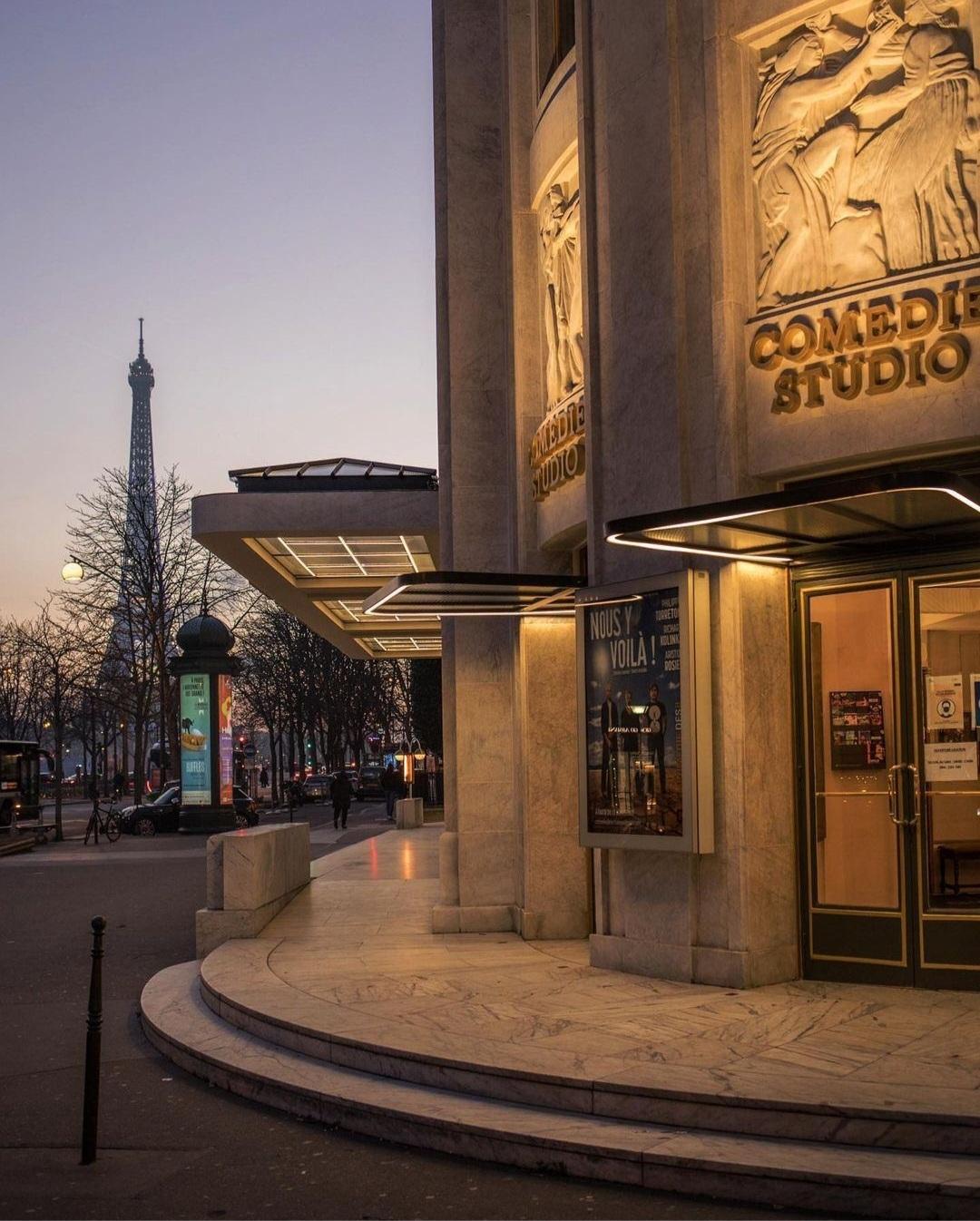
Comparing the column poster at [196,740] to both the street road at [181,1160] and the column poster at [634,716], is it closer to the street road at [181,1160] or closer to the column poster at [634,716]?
the street road at [181,1160]

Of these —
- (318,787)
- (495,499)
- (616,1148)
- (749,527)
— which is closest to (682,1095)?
(616,1148)

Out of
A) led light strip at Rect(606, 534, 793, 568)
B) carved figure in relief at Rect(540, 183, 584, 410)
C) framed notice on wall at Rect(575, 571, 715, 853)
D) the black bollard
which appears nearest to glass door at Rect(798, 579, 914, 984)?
led light strip at Rect(606, 534, 793, 568)

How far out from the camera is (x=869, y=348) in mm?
10117

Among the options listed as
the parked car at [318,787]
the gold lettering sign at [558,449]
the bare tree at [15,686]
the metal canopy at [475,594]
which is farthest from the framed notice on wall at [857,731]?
the bare tree at [15,686]

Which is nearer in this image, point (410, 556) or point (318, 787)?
point (410, 556)

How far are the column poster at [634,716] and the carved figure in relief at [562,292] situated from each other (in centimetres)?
292

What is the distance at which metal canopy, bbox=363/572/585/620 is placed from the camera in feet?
40.8

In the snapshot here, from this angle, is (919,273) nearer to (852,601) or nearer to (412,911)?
(852,601)

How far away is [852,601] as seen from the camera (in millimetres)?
10898

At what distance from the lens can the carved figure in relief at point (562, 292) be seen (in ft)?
44.8

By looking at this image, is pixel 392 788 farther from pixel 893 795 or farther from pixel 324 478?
pixel 893 795

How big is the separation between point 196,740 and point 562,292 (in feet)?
94.7

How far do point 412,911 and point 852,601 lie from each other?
294 inches

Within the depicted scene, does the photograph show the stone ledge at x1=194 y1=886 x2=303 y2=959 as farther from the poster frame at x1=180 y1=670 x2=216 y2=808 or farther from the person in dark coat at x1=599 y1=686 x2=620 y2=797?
the poster frame at x1=180 y1=670 x2=216 y2=808
